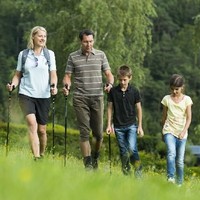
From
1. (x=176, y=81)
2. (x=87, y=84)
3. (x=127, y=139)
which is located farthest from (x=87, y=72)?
(x=176, y=81)

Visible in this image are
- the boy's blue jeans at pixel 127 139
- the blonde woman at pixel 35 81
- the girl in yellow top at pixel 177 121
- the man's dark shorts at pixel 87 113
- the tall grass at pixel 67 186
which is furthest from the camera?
the man's dark shorts at pixel 87 113

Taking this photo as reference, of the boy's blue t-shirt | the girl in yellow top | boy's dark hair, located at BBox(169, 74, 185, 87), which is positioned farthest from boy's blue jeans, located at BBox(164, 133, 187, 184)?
boy's dark hair, located at BBox(169, 74, 185, 87)

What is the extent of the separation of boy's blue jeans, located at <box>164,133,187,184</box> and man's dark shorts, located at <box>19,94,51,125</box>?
69.5 inches

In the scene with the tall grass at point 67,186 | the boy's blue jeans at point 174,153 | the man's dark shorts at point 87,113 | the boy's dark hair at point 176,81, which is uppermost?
the boy's dark hair at point 176,81

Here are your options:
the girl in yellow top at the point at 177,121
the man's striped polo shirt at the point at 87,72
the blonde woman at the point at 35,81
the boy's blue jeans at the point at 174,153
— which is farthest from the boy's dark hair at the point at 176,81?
the blonde woman at the point at 35,81

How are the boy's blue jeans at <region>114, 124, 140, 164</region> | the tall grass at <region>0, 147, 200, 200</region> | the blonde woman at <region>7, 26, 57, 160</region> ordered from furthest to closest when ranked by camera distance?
the boy's blue jeans at <region>114, 124, 140, 164</region>
the blonde woman at <region>7, 26, 57, 160</region>
the tall grass at <region>0, 147, 200, 200</region>

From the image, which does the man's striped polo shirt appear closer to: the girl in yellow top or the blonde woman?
the blonde woman

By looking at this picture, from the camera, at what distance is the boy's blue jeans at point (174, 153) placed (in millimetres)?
10998

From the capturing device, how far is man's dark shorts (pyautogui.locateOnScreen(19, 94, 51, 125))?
1052 centimetres

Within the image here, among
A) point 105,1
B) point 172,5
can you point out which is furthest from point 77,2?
point 172,5

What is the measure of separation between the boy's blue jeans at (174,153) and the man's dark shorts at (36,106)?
69.5 inches

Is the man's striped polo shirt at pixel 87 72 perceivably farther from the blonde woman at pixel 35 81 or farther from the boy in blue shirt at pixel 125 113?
the blonde woman at pixel 35 81

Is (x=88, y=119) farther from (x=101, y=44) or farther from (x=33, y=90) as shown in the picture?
(x=101, y=44)

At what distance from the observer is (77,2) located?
31344 millimetres
